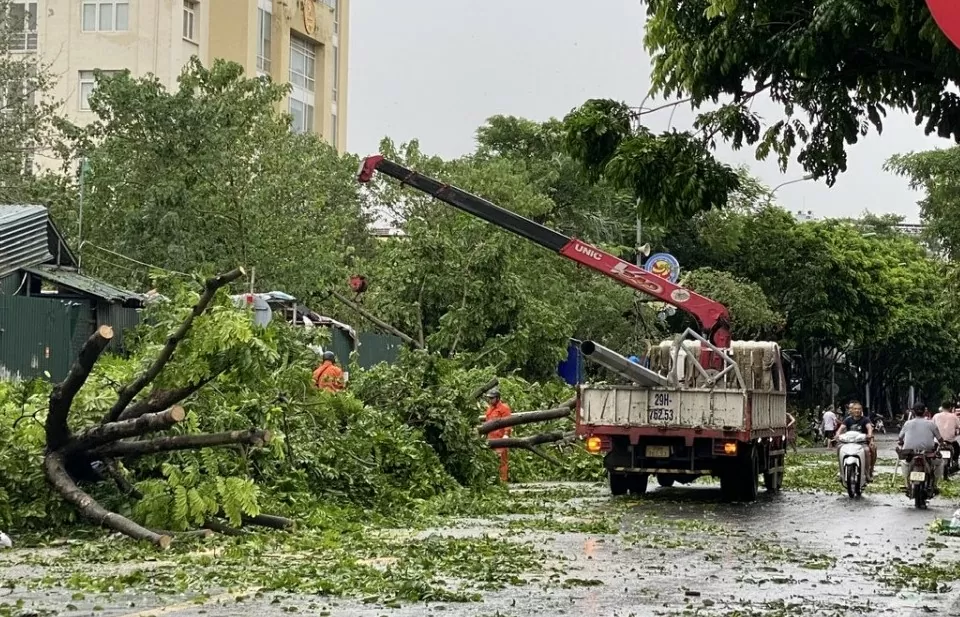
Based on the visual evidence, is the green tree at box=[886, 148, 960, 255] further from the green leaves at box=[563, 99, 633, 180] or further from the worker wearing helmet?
the green leaves at box=[563, 99, 633, 180]

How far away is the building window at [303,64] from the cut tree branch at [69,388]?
183 feet

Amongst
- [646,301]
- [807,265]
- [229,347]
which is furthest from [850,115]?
[807,265]

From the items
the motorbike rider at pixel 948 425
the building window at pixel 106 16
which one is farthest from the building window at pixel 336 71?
the motorbike rider at pixel 948 425

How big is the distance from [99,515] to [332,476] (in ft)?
14.9

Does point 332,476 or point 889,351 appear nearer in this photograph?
point 332,476

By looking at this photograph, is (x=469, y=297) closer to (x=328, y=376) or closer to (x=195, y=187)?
(x=195, y=187)

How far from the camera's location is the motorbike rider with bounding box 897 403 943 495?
73.3 ft

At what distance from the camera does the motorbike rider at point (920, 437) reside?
2233 centimetres

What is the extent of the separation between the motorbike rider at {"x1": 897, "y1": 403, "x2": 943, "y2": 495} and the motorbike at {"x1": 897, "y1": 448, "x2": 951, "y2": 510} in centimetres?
7

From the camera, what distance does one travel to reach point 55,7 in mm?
62688

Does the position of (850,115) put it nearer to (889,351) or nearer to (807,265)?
(807,265)

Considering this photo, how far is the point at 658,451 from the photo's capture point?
21891mm

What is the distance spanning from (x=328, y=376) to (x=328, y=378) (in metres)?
0.44

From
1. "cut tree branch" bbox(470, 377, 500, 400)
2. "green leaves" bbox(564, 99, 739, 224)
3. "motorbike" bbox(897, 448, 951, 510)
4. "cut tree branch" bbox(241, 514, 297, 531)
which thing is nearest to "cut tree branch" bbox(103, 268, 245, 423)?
"cut tree branch" bbox(241, 514, 297, 531)
